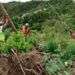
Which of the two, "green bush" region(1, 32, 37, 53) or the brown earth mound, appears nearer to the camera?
the brown earth mound

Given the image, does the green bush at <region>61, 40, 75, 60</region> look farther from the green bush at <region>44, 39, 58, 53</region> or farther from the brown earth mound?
the brown earth mound

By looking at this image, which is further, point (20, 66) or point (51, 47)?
point (51, 47)

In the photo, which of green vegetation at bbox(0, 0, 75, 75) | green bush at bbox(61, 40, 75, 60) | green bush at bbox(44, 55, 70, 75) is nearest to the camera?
green bush at bbox(44, 55, 70, 75)

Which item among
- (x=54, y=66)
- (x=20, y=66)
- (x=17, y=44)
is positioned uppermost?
(x=17, y=44)

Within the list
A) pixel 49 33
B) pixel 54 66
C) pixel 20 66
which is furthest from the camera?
pixel 49 33

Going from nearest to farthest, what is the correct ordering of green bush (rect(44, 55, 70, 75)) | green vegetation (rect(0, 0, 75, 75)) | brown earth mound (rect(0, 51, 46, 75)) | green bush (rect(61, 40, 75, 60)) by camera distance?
1. brown earth mound (rect(0, 51, 46, 75))
2. green bush (rect(44, 55, 70, 75))
3. green vegetation (rect(0, 0, 75, 75))
4. green bush (rect(61, 40, 75, 60))

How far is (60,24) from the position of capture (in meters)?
10.6

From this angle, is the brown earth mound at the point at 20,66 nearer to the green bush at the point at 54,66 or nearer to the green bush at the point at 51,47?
the green bush at the point at 54,66

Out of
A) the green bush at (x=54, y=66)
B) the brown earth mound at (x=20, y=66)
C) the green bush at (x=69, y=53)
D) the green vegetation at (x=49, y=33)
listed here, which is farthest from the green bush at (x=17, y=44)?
the green bush at (x=69, y=53)

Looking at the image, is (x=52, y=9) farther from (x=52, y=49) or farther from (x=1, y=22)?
(x=52, y=49)

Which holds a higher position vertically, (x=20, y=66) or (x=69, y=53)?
(x=20, y=66)

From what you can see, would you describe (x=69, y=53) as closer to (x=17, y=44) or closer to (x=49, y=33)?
(x=17, y=44)

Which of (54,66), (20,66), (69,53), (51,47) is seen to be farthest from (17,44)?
(69,53)

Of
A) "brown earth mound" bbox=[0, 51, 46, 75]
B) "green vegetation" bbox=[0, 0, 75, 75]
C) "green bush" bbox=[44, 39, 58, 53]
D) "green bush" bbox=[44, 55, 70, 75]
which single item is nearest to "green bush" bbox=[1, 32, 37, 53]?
"green vegetation" bbox=[0, 0, 75, 75]
